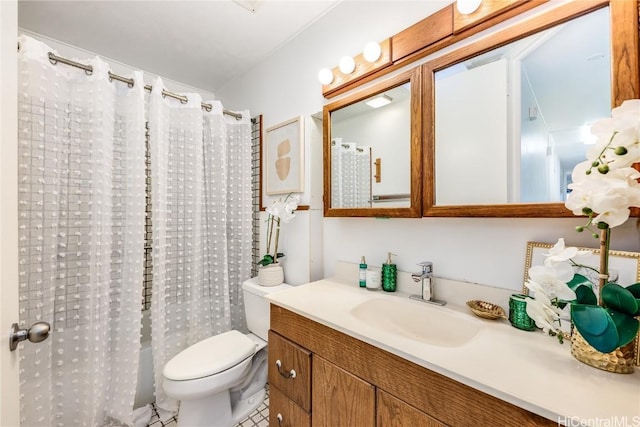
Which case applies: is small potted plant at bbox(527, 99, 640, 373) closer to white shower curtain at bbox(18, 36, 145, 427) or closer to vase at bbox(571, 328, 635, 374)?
vase at bbox(571, 328, 635, 374)

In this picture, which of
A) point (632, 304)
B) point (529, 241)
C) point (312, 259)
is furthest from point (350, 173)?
point (632, 304)

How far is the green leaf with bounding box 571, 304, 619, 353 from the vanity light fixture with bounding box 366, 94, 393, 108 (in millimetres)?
999

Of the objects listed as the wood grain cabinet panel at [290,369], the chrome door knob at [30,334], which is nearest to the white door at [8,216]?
the chrome door knob at [30,334]

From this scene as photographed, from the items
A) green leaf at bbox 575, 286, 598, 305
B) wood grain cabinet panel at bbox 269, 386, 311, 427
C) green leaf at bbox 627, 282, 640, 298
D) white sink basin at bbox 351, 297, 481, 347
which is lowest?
wood grain cabinet panel at bbox 269, 386, 311, 427

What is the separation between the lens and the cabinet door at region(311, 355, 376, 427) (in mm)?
764

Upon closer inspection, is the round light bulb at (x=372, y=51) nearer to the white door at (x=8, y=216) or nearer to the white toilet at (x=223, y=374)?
the white door at (x=8, y=216)

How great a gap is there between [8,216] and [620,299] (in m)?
1.45

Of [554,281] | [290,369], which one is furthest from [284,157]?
[554,281]

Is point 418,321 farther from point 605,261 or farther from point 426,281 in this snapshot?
point 605,261

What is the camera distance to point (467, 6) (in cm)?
90

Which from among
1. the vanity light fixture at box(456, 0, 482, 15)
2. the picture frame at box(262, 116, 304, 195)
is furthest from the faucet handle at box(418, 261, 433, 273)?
the vanity light fixture at box(456, 0, 482, 15)

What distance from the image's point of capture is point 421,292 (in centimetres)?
108

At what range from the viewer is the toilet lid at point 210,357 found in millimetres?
1180

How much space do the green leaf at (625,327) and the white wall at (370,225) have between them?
30 cm
